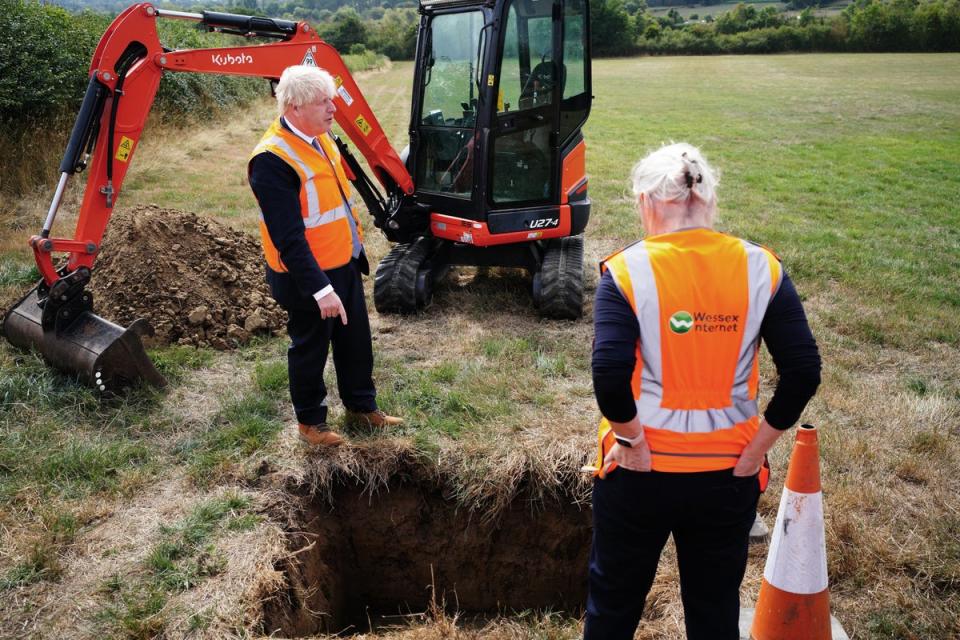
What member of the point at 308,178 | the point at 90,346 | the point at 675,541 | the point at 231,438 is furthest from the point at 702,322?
the point at 90,346

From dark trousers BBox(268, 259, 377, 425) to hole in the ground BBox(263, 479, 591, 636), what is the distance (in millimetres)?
501

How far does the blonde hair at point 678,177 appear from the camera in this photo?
2049 mm

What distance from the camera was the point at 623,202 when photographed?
1105cm

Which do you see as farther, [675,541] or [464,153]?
[464,153]

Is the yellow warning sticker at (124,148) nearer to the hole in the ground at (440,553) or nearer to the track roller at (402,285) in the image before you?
the track roller at (402,285)

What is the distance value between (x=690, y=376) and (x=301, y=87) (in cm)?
246

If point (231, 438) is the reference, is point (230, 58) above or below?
above

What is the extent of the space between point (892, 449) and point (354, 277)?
10.6 ft

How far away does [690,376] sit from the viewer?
207 centimetres

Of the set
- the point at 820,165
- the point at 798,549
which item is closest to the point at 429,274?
the point at 798,549

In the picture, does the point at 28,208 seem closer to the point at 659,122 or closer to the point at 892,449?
the point at 892,449

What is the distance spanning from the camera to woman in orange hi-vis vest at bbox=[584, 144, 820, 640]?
6.63 ft

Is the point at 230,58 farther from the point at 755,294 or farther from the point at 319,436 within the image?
the point at 755,294

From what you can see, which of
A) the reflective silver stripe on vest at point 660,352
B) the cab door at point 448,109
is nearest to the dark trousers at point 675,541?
the reflective silver stripe on vest at point 660,352
